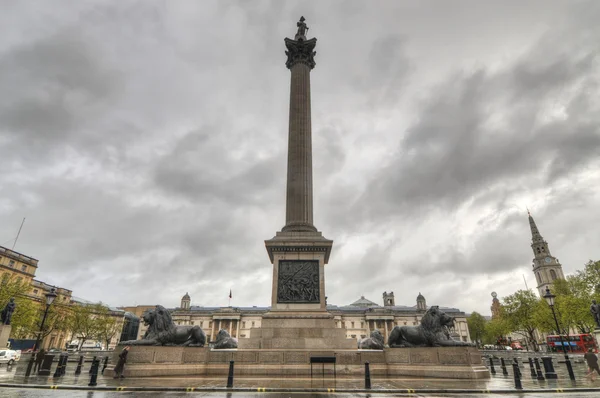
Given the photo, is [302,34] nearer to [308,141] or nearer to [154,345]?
[308,141]

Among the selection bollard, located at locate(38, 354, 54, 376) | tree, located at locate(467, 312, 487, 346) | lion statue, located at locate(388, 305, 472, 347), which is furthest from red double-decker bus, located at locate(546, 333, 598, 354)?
tree, located at locate(467, 312, 487, 346)

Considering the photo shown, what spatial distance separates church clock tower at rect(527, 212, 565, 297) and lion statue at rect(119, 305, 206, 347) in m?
129

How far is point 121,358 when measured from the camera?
15227 mm

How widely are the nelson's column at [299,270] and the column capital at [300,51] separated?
4.57 metres

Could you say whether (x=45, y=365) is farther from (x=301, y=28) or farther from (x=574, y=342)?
(x=574, y=342)

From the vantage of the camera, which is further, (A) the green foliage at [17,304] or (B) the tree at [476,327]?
(B) the tree at [476,327]

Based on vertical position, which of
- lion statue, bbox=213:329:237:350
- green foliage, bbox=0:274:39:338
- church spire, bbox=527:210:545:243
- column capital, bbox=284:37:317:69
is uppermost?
church spire, bbox=527:210:545:243

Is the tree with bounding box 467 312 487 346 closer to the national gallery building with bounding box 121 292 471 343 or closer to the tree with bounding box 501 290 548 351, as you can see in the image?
the national gallery building with bounding box 121 292 471 343

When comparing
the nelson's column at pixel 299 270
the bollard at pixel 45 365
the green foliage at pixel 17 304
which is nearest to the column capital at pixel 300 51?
the nelson's column at pixel 299 270

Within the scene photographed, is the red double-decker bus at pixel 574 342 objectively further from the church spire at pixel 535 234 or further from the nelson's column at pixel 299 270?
the church spire at pixel 535 234

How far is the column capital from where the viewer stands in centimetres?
3030

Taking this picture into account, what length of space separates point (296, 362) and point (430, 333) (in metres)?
6.96

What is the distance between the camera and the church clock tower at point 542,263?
115 meters

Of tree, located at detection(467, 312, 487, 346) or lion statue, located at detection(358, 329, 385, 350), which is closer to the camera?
lion statue, located at detection(358, 329, 385, 350)
